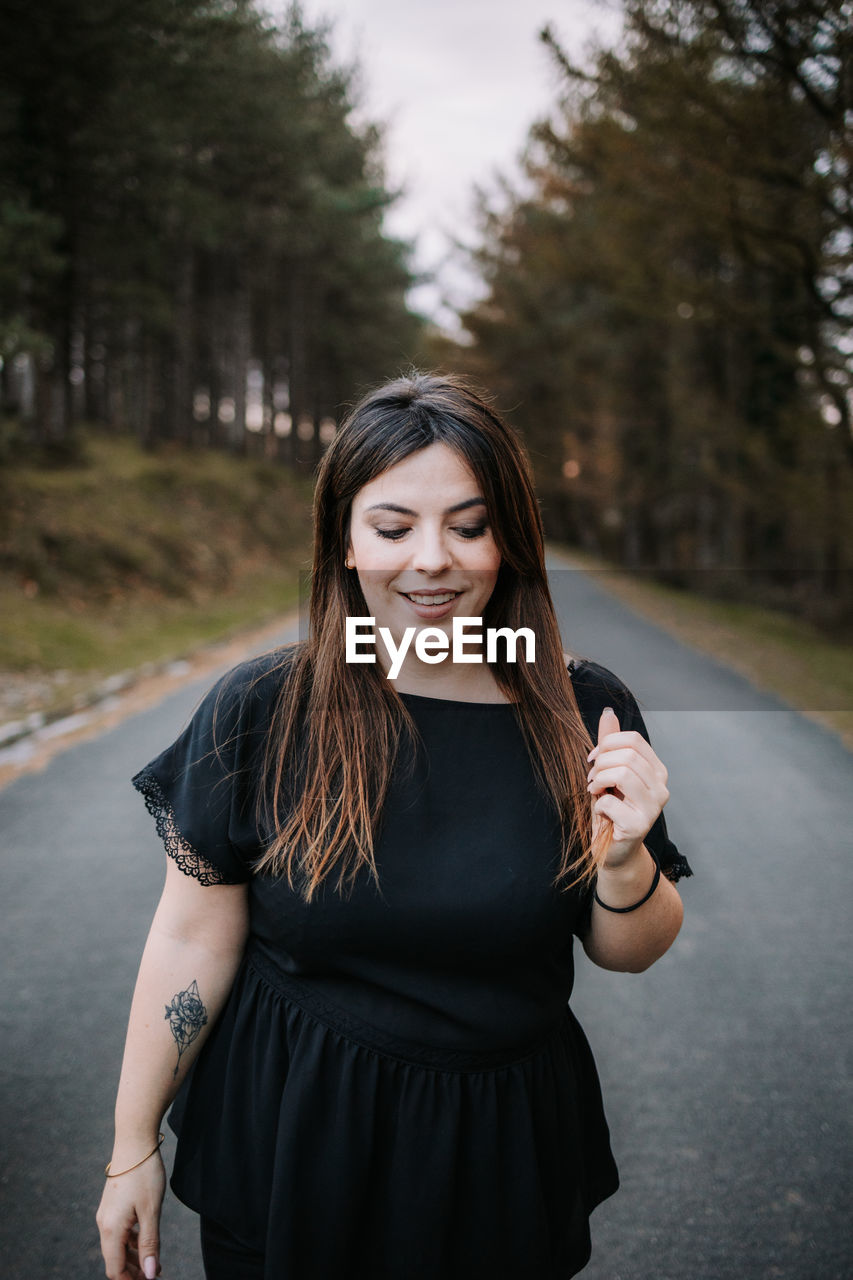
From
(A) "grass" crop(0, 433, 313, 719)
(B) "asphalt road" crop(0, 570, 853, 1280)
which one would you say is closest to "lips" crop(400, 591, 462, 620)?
(B) "asphalt road" crop(0, 570, 853, 1280)

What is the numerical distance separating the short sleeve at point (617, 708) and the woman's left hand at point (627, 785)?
270 millimetres

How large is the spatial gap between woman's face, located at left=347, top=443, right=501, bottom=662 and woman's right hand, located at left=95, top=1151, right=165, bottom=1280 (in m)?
1.05

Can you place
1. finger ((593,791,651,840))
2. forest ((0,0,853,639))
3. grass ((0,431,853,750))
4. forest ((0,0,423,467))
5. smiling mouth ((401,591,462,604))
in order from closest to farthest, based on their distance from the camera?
1. finger ((593,791,651,840))
2. smiling mouth ((401,591,462,604))
3. forest ((0,0,853,639))
4. grass ((0,431,853,750))
5. forest ((0,0,423,467))

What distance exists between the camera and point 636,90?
10.9m

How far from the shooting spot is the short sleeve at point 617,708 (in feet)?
5.29

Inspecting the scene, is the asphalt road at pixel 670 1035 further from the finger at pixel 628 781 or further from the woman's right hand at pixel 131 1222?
the woman's right hand at pixel 131 1222

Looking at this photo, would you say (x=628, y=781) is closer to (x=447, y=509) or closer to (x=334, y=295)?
(x=447, y=509)

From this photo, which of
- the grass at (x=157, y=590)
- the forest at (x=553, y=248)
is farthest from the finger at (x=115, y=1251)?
the grass at (x=157, y=590)

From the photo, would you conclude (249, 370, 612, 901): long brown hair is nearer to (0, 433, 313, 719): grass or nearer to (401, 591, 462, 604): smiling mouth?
(401, 591, 462, 604): smiling mouth

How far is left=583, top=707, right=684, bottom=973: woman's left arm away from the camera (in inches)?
52.0

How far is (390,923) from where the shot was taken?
143 cm

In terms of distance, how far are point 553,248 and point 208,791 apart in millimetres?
22567

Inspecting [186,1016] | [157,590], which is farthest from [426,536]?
[157,590]

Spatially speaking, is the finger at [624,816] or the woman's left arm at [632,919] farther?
the woman's left arm at [632,919]
